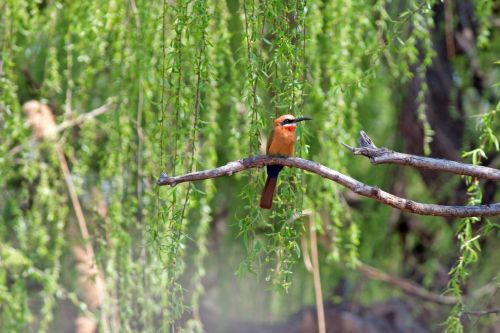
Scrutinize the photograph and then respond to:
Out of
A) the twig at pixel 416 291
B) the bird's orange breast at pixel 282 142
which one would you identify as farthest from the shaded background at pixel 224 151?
the twig at pixel 416 291

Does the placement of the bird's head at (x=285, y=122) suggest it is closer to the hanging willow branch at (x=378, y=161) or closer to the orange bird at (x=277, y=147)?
the orange bird at (x=277, y=147)

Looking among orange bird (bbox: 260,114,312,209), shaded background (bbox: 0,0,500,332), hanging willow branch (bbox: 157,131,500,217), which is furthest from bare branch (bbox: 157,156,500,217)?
orange bird (bbox: 260,114,312,209)

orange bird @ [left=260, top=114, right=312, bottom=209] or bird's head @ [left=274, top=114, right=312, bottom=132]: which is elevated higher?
bird's head @ [left=274, top=114, right=312, bottom=132]

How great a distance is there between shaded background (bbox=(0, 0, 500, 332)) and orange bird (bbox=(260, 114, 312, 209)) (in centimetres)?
7

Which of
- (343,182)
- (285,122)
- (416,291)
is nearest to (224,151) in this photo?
(416,291)

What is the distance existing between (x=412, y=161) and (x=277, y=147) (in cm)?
64

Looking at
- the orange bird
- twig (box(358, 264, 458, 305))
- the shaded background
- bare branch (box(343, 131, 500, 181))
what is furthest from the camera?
twig (box(358, 264, 458, 305))

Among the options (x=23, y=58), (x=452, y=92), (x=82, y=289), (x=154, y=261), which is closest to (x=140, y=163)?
(x=154, y=261)

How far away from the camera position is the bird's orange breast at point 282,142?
2.71m

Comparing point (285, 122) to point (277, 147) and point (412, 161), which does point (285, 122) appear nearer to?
point (277, 147)

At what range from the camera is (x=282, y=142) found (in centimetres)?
273

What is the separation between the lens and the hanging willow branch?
2145 mm

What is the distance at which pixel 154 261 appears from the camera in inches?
124

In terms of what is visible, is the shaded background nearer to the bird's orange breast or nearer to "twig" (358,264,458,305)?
the bird's orange breast
